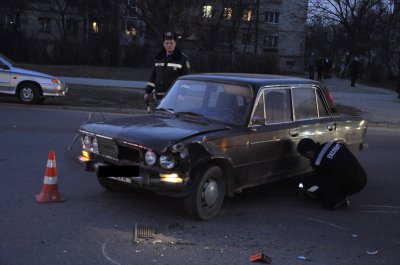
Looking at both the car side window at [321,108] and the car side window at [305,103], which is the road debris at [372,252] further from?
the car side window at [321,108]

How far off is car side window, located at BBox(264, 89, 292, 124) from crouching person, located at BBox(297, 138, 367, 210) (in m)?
0.43

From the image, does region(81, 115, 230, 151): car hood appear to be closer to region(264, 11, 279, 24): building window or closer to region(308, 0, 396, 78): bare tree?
region(308, 0, 396, 78): bare tree

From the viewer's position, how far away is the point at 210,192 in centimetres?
517

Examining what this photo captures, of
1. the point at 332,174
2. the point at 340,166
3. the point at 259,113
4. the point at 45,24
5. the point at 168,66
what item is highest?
the point at 45,24

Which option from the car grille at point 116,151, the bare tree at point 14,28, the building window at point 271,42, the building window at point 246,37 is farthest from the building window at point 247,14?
the car grille at point 116,151

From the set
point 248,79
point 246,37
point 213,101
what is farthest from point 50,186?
point 246,37

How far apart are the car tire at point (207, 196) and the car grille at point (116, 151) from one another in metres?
0.67

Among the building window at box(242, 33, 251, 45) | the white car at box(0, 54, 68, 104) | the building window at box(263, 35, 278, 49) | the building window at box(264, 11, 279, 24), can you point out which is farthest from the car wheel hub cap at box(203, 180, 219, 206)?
the building window at box(264, 11, 279, 24)

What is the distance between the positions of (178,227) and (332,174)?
2.09 metres

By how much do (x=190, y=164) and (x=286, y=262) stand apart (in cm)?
131

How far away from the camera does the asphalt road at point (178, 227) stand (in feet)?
14.0

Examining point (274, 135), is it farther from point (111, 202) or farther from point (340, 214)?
Answer: point (111, 202)

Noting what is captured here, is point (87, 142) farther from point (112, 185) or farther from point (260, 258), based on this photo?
point (260, 258)

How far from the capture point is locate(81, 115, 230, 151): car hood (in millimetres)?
4848
